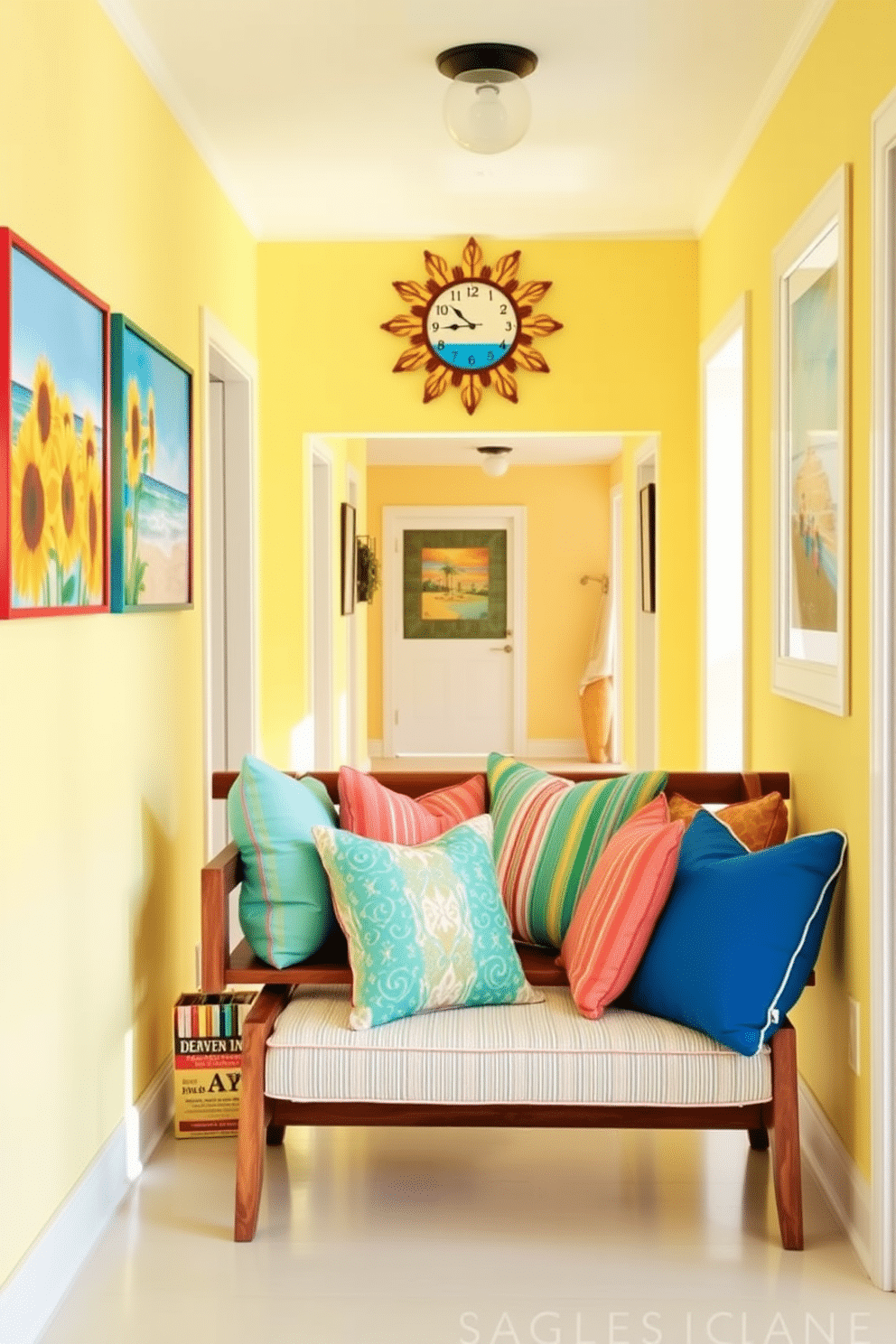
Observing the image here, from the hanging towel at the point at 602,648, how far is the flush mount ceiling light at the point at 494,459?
1.45 meters

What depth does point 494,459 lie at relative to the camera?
31.3 ft

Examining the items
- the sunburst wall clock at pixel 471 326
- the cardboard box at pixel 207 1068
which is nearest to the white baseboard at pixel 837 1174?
the cardboard box at pixel 207 1068

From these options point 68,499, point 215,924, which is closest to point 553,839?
point 215,924

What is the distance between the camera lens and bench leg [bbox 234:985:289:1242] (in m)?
2.66

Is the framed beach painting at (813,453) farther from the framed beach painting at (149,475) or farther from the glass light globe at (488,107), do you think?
the framed beach painting at (149,475)

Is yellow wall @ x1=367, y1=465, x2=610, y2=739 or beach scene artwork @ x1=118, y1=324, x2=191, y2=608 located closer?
beach scene artwork @ x1=118, y1=324, x2=191, y2=608

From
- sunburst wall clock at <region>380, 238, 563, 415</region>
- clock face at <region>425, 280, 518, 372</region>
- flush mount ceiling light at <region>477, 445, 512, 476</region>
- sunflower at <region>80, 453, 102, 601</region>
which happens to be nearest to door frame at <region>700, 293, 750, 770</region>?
sunburst wall clock at <region>380, 238, 563, 415</region>

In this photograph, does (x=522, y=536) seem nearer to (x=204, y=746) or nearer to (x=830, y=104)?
(x=204, y=746)

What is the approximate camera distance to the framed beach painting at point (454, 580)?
10.8 metres

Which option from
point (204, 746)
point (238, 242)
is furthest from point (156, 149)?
point (204, 746)

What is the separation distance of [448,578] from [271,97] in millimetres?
7322

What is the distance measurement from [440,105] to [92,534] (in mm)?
1551

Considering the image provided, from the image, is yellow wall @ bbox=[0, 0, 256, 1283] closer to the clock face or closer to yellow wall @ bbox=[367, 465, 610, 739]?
the clock face

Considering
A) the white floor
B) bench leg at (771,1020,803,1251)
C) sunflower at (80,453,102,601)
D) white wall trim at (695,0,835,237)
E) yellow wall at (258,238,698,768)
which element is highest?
white wall trim at (695,0,835,237)
